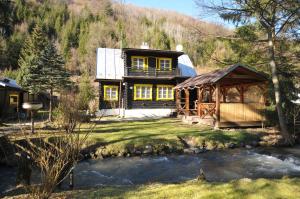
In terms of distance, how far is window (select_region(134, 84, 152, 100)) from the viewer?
2678 cm

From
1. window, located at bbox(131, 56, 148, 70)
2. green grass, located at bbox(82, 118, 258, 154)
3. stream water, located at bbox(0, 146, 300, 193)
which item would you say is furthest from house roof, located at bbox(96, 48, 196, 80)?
stream water, located at bbox(0, 146, 300, 193)

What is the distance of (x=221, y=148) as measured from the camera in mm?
13477

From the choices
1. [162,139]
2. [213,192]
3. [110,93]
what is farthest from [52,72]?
[213,192]

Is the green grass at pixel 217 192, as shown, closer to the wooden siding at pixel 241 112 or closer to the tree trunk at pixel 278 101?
the tree trunk at pixel 278 101

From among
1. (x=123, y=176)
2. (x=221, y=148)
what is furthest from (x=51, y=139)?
(x=221, y=148)

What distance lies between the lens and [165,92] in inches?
1091

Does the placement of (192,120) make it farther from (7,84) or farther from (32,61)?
(32,61)

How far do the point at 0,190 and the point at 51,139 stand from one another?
188 inches

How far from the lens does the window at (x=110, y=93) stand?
89.6 feet

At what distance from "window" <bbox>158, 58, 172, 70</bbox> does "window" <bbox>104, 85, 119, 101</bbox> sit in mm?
4541

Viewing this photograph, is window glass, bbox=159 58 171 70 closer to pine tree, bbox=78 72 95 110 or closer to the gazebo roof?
pine tree, bbox=78 72 95 110

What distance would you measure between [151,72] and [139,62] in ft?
4.73

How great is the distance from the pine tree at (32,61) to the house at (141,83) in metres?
6.13

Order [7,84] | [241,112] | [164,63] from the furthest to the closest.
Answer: [164,63], [7,84], [241,112]
